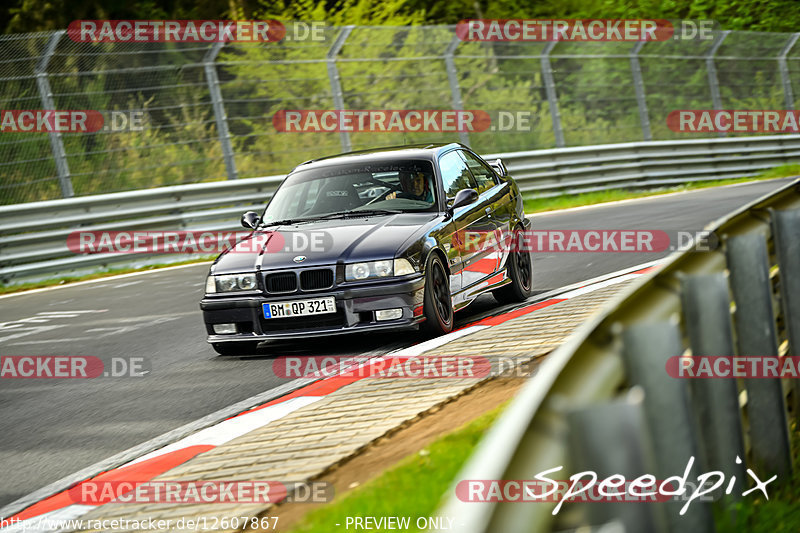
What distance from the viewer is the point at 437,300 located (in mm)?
8570

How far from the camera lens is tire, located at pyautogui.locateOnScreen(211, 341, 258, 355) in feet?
29.1

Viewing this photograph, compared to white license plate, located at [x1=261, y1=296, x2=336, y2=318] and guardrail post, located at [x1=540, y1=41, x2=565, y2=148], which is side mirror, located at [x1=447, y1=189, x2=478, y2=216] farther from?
guardrail post, located at [x1=540, y1=41, x2=565, y2=148]

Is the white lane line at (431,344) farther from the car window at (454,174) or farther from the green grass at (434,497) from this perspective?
the green grass at (434,497)

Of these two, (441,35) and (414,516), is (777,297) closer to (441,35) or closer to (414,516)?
(414,516)

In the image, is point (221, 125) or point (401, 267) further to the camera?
point (221, 125)

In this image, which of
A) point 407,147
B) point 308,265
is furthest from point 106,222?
point 308,265

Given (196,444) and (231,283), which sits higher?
(231,283)

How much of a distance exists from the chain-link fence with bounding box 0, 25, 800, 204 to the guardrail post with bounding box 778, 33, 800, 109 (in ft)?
2.01

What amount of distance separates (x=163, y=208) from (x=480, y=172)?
317 inches

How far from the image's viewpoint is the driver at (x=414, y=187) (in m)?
9.32

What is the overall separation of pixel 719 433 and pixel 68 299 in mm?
11635

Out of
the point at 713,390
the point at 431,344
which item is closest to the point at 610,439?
the point at 713,390

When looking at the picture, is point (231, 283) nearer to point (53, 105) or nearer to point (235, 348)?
point (235, 348)

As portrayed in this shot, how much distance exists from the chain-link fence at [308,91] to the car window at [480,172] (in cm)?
848
